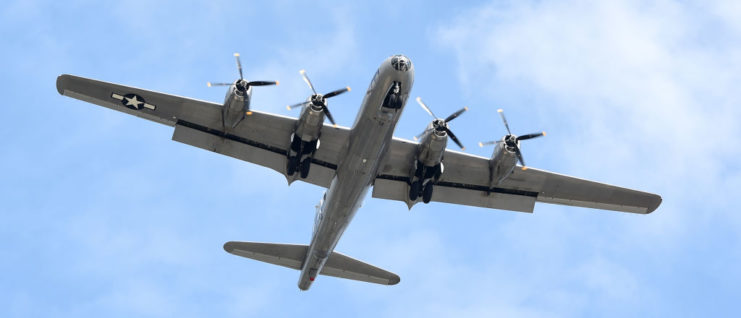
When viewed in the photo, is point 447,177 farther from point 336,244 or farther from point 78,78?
point 78,78

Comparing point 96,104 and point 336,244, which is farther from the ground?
point 96,104

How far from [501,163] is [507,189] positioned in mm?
2558

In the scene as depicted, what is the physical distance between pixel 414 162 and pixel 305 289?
27.3 ft

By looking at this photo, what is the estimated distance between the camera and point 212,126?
3369 cm

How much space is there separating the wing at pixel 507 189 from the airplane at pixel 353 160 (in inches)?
1.8

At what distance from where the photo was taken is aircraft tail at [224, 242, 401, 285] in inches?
1454

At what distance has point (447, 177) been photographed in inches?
1421

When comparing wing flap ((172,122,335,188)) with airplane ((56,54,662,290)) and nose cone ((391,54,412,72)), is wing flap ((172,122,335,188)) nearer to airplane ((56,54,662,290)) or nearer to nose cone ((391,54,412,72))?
airplane ((56,54,662,290))

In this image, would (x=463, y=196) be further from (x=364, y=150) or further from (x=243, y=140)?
(x=243, y=140)

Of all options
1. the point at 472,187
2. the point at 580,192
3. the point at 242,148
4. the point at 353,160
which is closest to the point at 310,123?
the point at 353,160

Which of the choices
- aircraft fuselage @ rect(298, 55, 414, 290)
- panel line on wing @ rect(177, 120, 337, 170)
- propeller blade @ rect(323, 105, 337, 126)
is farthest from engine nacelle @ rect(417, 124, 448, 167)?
panel line on wing @ rect(177, 120, 337, 170)

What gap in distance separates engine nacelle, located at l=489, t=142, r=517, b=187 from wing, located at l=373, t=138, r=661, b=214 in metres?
0.45

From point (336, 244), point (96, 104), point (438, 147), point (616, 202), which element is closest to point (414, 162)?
point (438, 147)

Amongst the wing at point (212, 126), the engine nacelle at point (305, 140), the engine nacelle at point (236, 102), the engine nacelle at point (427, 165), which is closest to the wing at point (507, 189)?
the engine nacelle at point (427, 165)
